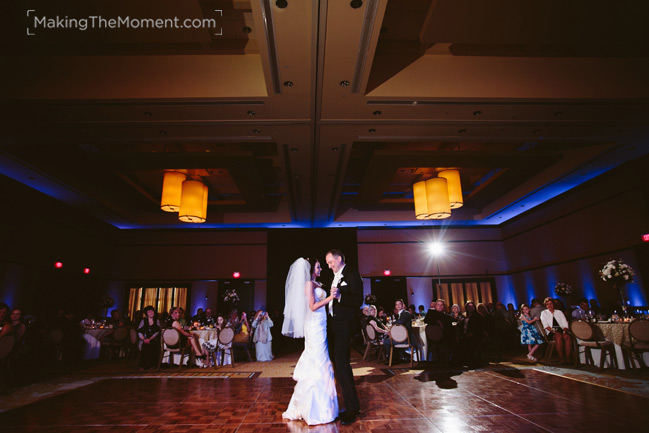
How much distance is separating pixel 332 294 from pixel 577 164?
7826 millimetres

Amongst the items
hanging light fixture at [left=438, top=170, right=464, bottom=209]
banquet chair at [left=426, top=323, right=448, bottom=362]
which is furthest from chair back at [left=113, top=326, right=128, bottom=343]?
hanging light fixture at [left=438, top=170, right=464, bottom=209]

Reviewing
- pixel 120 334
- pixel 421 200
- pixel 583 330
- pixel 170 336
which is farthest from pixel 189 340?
pixel 583 330

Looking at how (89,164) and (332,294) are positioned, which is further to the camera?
(89,164)

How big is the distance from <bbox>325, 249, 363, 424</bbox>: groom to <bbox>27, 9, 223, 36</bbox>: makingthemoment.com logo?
12.4ft

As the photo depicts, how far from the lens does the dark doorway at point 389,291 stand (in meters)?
12.7

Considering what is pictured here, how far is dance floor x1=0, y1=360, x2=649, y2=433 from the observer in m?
3.29

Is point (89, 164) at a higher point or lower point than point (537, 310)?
higher

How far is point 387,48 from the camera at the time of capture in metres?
5.34

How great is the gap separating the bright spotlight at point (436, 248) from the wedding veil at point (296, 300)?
31.7ft

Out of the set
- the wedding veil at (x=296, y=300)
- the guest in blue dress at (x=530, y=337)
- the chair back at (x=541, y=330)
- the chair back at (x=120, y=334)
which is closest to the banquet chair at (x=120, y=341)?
the chair back at (x=120, y=334)

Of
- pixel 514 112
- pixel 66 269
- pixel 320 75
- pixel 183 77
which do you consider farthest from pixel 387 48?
pixel 66 269

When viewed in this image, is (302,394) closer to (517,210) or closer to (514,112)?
(514,112)

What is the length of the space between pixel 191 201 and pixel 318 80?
197 inches

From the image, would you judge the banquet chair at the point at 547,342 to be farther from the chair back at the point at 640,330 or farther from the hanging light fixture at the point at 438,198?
the hanging light fixture at the point at 438,198
